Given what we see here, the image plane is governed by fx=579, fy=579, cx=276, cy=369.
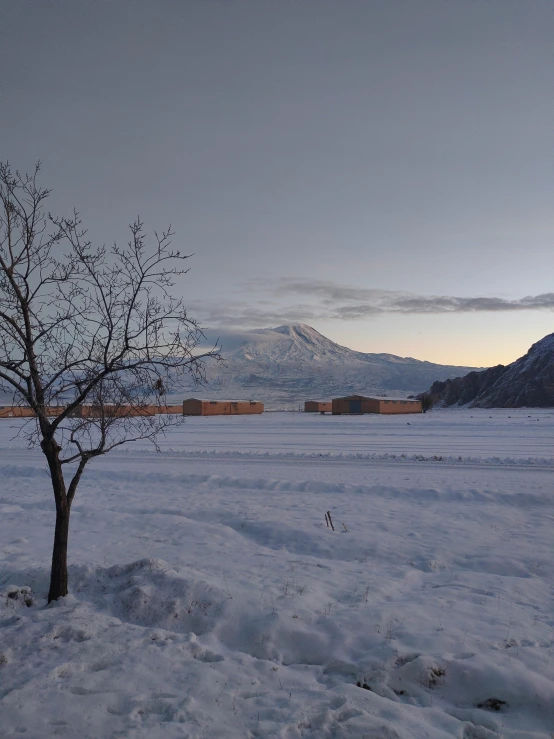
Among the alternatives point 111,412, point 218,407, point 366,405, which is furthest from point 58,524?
point 366,405

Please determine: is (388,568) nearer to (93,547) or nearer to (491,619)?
(491,619)

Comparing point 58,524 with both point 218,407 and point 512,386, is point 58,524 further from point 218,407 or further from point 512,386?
point 512,386

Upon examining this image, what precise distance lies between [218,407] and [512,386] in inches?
2738

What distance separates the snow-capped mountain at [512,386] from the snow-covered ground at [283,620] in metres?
109

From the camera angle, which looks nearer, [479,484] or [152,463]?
[479,484]

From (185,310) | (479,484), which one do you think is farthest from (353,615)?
(479,484)

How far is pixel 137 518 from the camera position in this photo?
47.2ft

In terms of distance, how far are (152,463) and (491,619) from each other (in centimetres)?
1917

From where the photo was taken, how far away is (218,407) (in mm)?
89062

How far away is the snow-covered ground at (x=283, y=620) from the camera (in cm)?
543

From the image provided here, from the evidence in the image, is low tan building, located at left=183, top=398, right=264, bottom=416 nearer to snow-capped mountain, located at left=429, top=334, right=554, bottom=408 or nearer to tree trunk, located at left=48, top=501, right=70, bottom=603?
snow-capped mountain, located at left=429, top=334, right=554, bottom=408

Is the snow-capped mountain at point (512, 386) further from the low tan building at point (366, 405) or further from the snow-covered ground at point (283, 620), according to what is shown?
the snow-covered ground at point (283, 620)

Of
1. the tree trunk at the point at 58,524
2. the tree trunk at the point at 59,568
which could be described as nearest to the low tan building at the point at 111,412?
the tree trunk at the point at 58,524

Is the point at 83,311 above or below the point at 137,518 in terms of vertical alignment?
above
